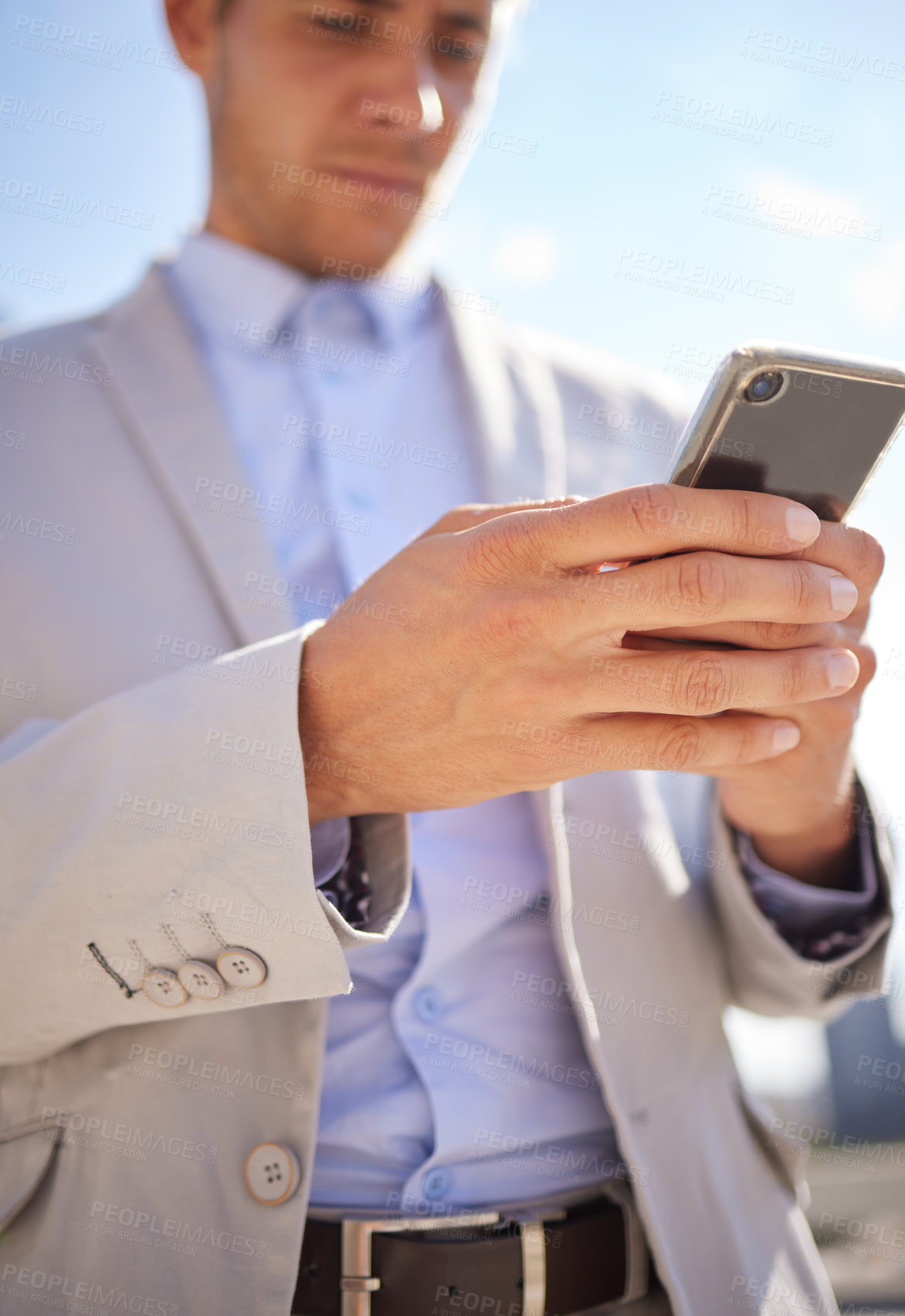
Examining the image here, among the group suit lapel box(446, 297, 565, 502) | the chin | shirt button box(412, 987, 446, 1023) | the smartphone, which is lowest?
shirt button box(412, 987, 446, 1023)

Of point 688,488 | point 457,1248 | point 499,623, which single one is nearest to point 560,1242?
point 457,1248

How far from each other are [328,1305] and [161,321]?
7.04 feet

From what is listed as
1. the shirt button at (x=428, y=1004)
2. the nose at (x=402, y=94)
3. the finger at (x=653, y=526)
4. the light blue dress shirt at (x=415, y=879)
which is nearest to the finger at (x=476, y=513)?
the finger at (x=653, y=526)

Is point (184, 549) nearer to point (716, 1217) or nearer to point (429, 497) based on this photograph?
point (429, 497)

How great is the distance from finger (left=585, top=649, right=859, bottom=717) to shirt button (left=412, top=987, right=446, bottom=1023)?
839 mm

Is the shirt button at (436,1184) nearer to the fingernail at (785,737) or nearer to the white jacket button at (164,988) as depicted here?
the white jacket button at (164,988)

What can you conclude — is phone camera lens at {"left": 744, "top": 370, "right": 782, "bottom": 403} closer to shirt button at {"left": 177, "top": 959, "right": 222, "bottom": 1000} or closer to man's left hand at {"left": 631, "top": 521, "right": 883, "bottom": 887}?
man's left hand at {"left": 631, "top": 521, "right": 883, "bottom": 887}

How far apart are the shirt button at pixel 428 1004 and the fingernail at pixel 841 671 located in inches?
39.9

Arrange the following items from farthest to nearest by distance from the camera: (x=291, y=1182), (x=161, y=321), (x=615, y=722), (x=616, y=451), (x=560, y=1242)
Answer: (x=616, y=451) → (x=161, y=321) → (x=560, y=1242) → (x=291, y=1182) → (x=615, y=722)

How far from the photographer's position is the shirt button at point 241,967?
1258 mm

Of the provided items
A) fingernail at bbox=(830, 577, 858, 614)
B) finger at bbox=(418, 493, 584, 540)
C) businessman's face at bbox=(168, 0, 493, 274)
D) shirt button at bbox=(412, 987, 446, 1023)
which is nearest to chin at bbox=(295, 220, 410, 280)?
businessman's face at bbox=(168, 0, 493, 274)

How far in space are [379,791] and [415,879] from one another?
0.53 meters

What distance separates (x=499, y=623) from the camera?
115cm

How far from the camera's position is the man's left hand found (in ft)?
4.30
